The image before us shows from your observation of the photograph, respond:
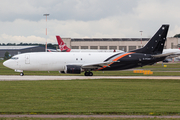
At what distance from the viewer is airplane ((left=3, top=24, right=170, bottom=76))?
44312mm

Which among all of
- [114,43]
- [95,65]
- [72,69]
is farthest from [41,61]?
[114,43]

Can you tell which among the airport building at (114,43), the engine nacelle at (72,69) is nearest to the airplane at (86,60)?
the engine nacelle at (72,69)

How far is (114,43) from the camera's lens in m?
149

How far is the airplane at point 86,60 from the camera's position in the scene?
44.3 m

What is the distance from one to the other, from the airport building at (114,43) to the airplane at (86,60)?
322ft

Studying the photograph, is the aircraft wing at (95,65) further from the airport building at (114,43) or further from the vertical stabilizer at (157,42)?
the airport building at (114,43)

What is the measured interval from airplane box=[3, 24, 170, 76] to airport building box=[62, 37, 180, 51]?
9803 cm

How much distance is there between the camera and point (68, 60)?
147 ft

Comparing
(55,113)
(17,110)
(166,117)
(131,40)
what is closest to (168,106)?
(166,117)

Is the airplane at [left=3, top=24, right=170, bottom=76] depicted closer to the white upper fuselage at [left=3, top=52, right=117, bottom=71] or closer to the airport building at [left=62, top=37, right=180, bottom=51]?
the white upper fuselage at [left=3, top=52, right=117, bottom=71]

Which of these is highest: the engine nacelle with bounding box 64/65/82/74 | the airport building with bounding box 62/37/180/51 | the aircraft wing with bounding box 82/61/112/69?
the airport building with bounding box 62/37/180/51

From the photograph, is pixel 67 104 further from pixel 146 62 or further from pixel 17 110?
pixel 146 62

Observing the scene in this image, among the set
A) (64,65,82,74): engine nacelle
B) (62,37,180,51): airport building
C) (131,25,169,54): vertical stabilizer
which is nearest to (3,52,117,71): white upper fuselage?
(64,65,82,74): engine nacelle

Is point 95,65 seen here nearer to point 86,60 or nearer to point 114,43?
point 86,60
